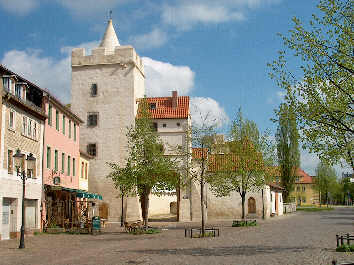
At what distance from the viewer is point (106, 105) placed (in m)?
50.9

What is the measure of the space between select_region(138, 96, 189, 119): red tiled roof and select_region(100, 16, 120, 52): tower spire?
720cm

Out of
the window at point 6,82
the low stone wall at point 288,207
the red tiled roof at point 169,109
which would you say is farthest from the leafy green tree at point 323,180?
the window at point 6,82

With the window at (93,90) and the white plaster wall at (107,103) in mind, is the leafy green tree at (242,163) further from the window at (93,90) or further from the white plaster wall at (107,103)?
the window at (93,90)

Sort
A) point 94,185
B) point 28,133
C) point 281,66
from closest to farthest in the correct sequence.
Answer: point 281,66 → point 28,133 → point 94,185

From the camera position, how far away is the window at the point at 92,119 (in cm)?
5084

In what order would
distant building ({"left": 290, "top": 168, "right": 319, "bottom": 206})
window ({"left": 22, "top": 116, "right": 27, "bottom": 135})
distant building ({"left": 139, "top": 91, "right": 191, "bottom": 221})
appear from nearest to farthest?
window ({"left": 22, "top": 116, "right": 27, "bottom": 135}), distant building ({"left": 139, "top": 91, "right": 191, "bottom": 221}), distant building ({"left": 290, "top": 168, "right": 319, "bottom": 206})

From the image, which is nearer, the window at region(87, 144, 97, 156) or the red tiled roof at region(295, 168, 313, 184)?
the window at region(87, 144, 97, 156)

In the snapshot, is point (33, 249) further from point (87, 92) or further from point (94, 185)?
point (87, 92)

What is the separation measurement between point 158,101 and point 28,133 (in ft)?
84.2

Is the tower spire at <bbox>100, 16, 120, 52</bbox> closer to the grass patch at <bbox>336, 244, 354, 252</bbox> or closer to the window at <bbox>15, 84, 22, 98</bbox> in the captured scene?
the window at <bbox>15, 84, 22, 98</bbox>

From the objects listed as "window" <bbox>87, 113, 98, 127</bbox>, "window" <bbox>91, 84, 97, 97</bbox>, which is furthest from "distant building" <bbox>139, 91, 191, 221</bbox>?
"window" <bbox>87, 113, 98, 127</bbox>

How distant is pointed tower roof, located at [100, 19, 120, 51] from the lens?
2086 inches

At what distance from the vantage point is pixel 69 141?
130ft

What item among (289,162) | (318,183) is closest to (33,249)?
(289,162)
